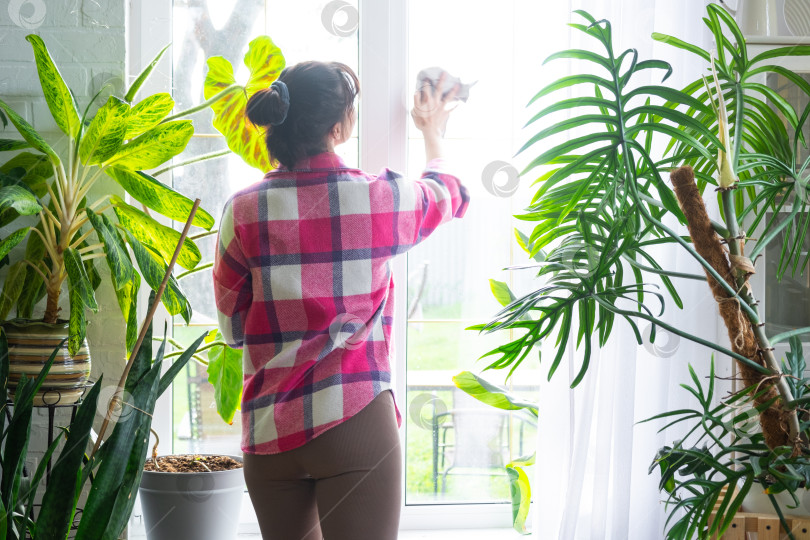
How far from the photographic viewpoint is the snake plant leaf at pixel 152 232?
55.7 inches

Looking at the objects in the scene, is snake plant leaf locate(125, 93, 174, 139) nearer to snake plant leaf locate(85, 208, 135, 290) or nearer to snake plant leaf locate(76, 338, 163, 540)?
snake plant leaf locate(85, 208, 135, 290)

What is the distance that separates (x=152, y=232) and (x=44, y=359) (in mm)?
326

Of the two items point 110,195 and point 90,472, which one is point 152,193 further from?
point 90,472

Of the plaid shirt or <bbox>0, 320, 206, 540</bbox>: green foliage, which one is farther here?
the plaid shirt

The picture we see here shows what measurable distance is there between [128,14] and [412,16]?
75 centimetres

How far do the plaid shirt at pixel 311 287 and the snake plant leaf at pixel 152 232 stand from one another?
0.71 ft

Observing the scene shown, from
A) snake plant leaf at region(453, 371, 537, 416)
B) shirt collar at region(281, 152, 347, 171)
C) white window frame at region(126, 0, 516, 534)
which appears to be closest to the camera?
shirt collar at region(281, 152, 347, 171)

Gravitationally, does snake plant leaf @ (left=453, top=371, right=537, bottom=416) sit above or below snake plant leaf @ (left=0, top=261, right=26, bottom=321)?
below

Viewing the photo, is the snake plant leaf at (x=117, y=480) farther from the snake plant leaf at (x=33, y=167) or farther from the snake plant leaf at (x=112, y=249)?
the snake plant leaf at (x=33, y=167)

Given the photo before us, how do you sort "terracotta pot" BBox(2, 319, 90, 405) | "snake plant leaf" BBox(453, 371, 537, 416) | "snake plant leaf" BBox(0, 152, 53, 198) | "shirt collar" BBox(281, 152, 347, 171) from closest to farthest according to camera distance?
1. "shirt collar" BBox(281, 152, 347, 171)
2. "terracotta pot" BBox(2, 319, 90, 405)
3. "snake plant leaf" BBox(0, 152, 53, 198)
4. "snake plant leaf" BBox(453, 371, 537, 416)

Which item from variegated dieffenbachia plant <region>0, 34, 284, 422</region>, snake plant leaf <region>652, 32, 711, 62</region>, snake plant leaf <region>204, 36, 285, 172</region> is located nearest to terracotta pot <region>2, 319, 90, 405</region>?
variegated dieffenbachia plant <region>0, 34, 284, 422</region>

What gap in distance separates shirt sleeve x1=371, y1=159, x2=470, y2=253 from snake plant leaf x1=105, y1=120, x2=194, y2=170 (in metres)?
0.42

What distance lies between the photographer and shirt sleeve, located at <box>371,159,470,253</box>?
124 cm

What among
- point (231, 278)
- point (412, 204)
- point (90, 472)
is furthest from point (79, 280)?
point (412, 204)
